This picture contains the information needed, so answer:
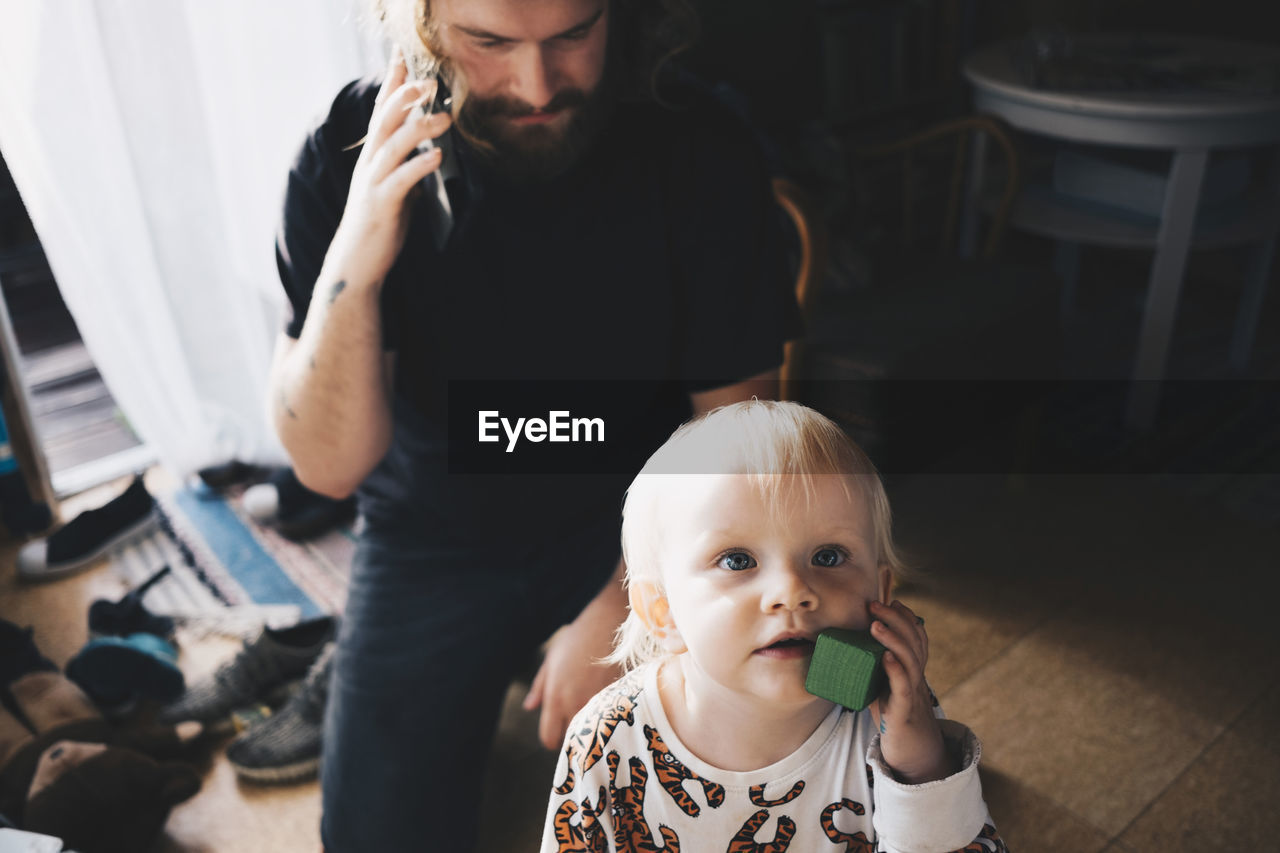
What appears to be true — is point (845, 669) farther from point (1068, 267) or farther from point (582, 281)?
point (1068, 267)

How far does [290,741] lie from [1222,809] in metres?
1.15

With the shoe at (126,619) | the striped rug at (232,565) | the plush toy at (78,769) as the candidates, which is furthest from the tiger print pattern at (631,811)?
the shoe at (126,619)

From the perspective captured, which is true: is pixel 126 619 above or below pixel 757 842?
below

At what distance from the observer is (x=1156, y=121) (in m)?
1.79

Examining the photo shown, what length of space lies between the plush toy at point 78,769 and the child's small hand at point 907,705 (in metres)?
1.03

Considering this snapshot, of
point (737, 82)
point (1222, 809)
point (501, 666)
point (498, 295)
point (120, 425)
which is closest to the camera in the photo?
point (1222, 809)

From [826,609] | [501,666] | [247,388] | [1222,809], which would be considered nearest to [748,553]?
[826,609]

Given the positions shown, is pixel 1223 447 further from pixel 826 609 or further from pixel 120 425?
pixel 120 425

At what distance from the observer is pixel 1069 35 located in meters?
2.33

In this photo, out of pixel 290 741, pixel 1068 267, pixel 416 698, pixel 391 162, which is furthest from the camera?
pixel 1068 267

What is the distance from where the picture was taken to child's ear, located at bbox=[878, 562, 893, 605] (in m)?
0.37

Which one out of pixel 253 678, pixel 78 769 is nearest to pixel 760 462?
pixel 78 769

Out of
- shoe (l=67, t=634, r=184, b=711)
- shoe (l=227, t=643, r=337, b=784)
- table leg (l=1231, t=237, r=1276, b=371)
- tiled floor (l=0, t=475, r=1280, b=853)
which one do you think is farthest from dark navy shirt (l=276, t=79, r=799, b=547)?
table leg (l=1231, t=237, r=1276, b=371)

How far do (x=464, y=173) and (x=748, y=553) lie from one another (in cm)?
45
